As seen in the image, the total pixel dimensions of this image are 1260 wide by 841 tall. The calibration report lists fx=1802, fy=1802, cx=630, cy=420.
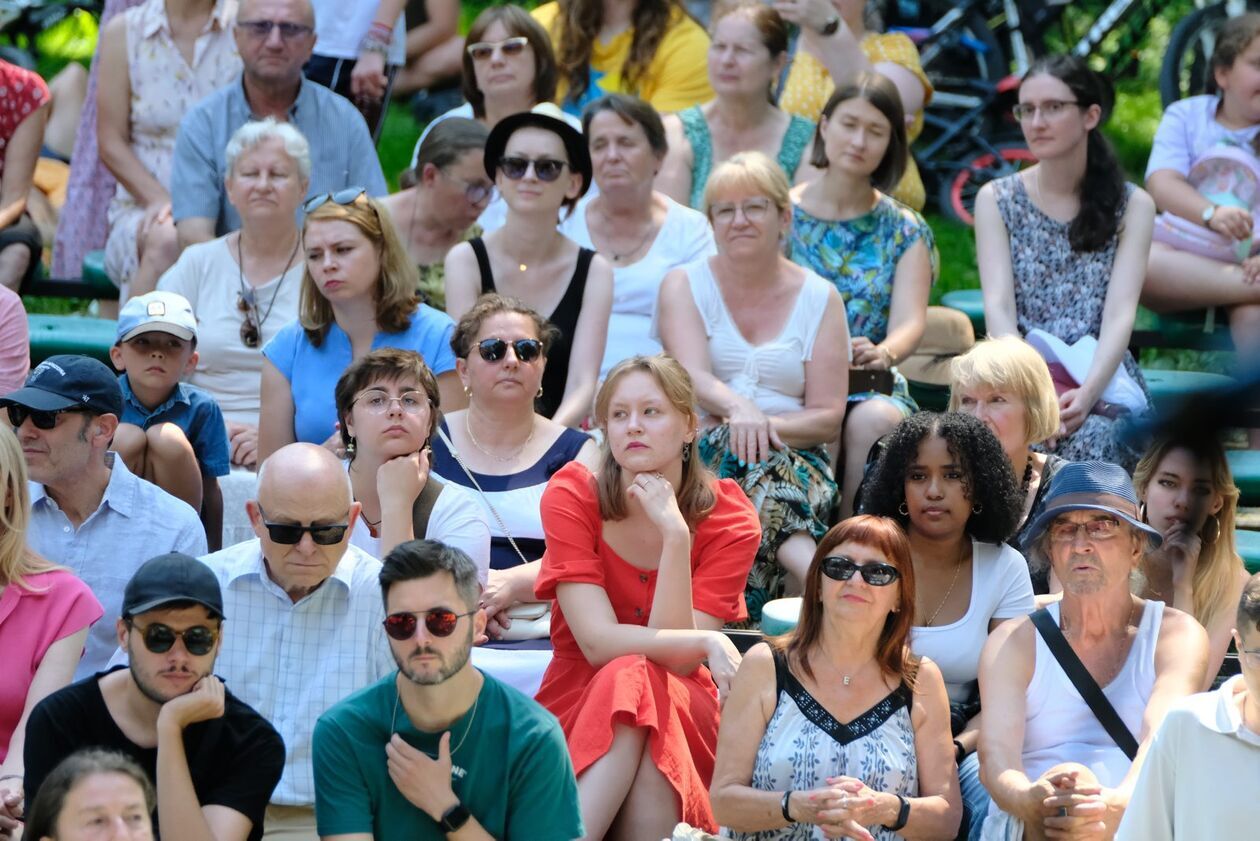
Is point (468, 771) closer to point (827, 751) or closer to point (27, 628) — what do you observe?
point (827, 751)

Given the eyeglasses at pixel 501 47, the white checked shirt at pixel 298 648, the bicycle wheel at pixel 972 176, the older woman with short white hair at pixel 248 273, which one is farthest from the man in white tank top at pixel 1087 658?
the bicycle wheel at pixel 972 176

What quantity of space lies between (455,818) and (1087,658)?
1.37 metres

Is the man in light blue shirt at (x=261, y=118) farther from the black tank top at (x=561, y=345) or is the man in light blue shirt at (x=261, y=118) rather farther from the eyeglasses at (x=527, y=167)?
the black tank top at (x=561, y=345)

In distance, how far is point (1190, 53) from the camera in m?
7.22

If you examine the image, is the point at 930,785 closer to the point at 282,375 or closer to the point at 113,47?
the point at 282,375

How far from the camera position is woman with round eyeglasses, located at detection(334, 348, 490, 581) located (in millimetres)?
3980

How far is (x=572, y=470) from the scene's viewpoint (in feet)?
13.2

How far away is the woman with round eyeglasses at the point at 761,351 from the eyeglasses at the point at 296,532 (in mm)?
1379

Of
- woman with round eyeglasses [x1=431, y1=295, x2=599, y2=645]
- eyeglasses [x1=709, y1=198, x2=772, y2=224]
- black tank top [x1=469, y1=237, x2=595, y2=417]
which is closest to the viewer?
woman with round eyeglasses [x1=431, y1=295, x2=599, y2=645]

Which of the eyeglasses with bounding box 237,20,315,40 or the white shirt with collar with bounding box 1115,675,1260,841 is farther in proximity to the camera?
the eyeglasses with bounding box 237,20,315,40

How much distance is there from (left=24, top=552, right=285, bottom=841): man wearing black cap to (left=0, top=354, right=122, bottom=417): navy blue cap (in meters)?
0.85

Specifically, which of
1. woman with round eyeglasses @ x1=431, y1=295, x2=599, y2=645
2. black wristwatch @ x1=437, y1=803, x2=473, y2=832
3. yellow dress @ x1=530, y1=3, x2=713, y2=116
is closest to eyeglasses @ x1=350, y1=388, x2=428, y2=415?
woman with round eyeglasses @ x1=431, y1=295, x2=599, y2=645

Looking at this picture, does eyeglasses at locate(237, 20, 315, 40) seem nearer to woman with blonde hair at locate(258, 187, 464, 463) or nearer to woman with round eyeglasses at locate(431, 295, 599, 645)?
woman with blonde hair at locate(258, 187, 464, 463)

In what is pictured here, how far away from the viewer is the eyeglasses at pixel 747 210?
4906 mm
